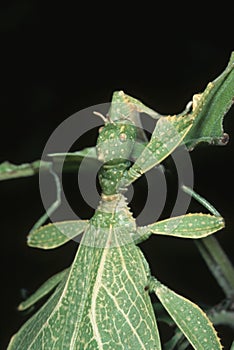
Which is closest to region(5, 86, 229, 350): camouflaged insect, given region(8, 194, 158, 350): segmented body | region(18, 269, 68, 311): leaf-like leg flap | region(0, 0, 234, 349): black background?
region(8, 194, 158, 350): segmented body

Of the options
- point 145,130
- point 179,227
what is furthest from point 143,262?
point 145,130

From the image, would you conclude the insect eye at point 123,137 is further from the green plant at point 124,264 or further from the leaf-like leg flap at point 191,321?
the leaf-like leg flap at point 191,321

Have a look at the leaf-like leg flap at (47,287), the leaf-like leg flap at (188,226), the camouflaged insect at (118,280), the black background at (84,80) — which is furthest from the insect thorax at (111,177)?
the black background at (84,80)

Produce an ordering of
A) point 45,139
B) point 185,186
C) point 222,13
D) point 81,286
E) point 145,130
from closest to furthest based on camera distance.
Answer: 1. point 81,286
2. point 185,186
3. point 145,130
4. point 222,13
5. point 45,139

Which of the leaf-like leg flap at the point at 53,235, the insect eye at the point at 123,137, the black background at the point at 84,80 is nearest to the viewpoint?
the insect eye at the point at 123,137

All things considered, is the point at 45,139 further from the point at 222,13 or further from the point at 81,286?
the point at 81,286

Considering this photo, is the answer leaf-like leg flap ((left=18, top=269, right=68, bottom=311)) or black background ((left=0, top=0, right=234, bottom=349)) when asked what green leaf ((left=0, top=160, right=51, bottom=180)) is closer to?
leaf-like leg flap ((left=18, top=269, right=68, bottom=311))

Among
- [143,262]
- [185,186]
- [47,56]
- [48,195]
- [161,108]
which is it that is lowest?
[143,262]
